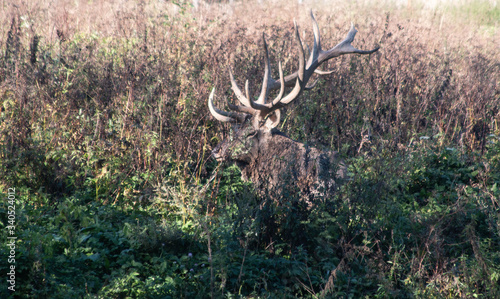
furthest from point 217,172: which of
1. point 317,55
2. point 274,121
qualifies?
point 317,55

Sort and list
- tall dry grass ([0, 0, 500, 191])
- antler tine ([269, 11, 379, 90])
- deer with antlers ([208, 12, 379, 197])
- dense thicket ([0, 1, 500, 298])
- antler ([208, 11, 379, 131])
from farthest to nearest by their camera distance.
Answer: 1. antler tine ([269, 11, 379, 90])
2. antler ([208, 11, 379, 131])
3. tall dry grass ([0, 0, 500, 191])
4. deer with antlers ([208, 12, 379, 197])
5. dense thicket ([0, 1, 500, 298])

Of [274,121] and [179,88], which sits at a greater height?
[179,88]

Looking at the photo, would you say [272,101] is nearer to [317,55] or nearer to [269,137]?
[269,137]

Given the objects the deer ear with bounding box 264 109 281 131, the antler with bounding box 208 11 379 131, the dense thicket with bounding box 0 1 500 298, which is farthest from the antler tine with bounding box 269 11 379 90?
the dense thicket with bounding box 0 1 500 298

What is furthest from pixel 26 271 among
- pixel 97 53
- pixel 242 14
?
pixel 242 14

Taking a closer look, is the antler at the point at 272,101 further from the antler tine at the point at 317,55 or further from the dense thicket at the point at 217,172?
the dense thicket at the point at 217,172

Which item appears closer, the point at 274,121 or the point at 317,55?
A: the point at 274,121

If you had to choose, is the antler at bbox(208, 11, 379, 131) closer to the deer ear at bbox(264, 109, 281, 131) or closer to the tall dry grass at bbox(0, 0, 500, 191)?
the deer ear at bbox(264, 109, 281, 131)

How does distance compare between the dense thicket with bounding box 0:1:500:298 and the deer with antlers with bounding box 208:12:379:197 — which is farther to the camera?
the deer with antlers with bounding box 208:12:379:197

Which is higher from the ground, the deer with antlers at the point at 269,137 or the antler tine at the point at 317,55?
the antler tine at the point at 317,55

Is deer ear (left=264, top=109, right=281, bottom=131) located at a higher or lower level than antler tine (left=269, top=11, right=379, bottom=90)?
lower

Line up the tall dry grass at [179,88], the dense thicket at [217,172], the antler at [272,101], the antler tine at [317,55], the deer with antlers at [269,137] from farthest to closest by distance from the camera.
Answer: the antler tine at [317,55] < the antler at [272,101] < the tall dry grass at [179,88] < the deer with antlers at [269,137] < the dense thicket at [217,172]

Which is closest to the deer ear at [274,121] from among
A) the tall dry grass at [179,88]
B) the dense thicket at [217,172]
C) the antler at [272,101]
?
the antler at [272,101]

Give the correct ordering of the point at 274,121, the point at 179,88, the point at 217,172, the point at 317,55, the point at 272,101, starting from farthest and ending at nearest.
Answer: the point at 179,88 < the point at 317,55 < the point at 274,121 < the point at 272,101 < the point at 217,172
